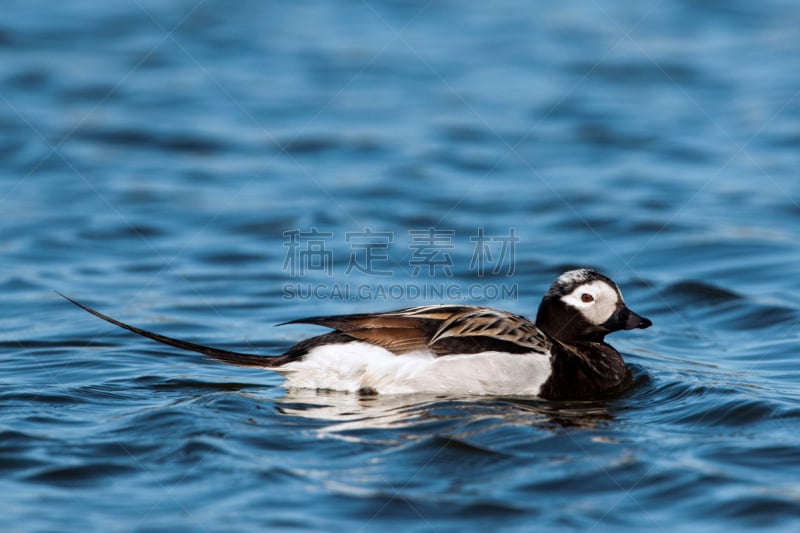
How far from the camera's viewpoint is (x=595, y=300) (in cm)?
757

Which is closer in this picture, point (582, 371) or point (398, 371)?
point (398, 371)

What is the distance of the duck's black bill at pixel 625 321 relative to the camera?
24.7 ft

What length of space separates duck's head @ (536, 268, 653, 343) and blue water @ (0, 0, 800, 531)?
1.50ft

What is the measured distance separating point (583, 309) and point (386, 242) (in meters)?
4.00

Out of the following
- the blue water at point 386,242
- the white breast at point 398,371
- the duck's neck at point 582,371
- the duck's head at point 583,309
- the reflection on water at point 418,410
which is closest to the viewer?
the blue water at point 386,242

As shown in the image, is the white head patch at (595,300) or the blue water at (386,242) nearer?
the blue water at (386,242)

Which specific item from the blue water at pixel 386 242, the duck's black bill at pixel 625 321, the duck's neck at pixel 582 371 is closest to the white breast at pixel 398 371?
the blue water at pixel 386 242

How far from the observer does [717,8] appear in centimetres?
2083

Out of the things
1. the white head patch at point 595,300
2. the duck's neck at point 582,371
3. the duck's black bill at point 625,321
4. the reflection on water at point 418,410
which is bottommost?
the reflection on water at point 418,410

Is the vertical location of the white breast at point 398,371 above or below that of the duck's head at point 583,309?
below

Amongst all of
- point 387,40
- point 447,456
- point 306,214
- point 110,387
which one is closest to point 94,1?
point 387,40

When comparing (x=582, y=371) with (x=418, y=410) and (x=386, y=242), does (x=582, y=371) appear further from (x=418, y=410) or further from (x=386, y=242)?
(x=386, y=242)

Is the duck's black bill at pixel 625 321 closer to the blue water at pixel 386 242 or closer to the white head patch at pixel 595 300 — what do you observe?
the white head patch at pixel 595 300

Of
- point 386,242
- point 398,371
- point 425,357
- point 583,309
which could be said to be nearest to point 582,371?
point 583,309
